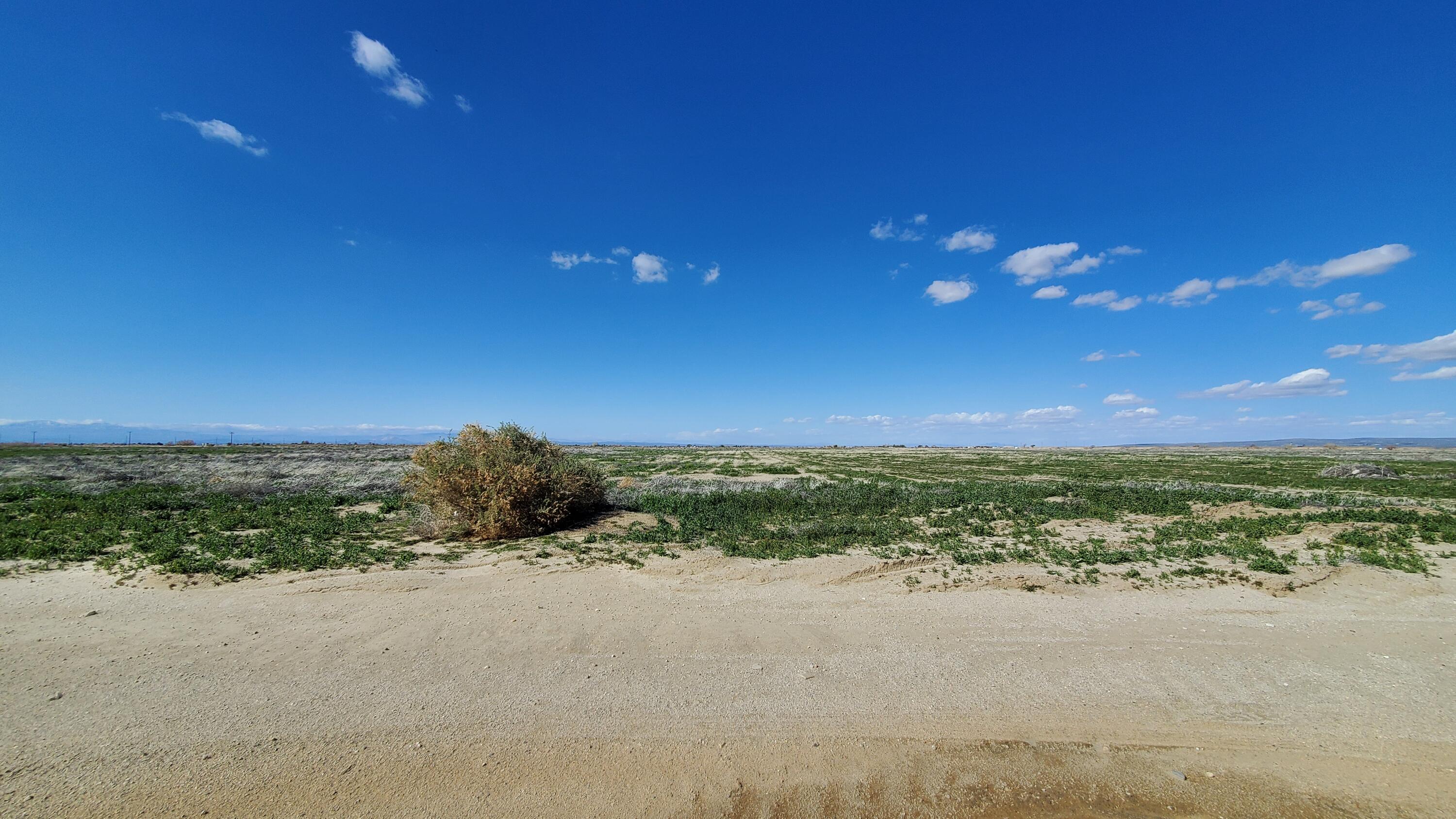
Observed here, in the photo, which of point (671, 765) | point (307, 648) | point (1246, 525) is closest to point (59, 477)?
point (307, 648)

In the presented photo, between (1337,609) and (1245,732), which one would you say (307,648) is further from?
(1337,609)

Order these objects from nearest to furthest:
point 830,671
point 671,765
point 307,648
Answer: point 671,765
point 830,671
point 307,648

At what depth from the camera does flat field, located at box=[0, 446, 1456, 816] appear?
466 cm

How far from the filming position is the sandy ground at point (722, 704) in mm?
4578

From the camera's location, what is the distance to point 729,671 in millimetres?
6707

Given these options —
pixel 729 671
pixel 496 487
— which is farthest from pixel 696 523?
pixel 729 671

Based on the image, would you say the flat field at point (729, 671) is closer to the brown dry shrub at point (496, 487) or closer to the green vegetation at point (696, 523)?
the green vegetation at point (696, 523)

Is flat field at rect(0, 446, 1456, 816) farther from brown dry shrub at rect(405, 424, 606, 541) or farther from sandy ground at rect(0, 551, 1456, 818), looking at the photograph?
brown dry shrub at rect(405, 424, 606, 541)

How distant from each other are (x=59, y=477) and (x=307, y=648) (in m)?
39.2

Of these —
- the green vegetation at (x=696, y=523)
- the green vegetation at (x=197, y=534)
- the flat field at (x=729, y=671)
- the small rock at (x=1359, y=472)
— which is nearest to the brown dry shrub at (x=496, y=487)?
the green vegetation at (x=696, y=523)

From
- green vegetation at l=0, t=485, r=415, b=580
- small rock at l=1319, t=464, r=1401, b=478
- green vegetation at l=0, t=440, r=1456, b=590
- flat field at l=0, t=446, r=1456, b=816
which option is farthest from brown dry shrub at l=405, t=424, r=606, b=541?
small rock at l=1319, t=464, r=1401, b=478

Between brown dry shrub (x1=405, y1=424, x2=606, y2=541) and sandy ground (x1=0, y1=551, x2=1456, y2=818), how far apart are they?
4761 mm

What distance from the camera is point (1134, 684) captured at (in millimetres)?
6324

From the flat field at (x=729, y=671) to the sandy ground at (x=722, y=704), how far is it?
0.12 feet
